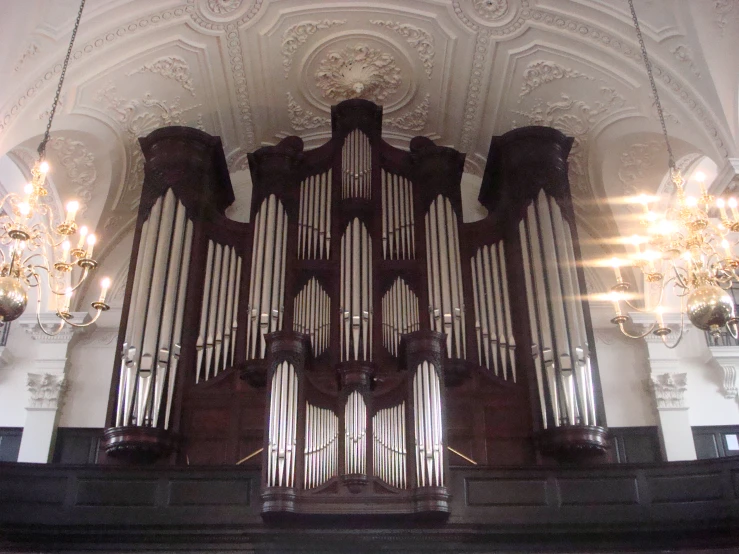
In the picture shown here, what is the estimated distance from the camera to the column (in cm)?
1020

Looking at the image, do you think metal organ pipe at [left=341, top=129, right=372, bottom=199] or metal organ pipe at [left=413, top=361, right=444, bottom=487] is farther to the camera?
metal organ pipe at [left=341, top=129, right=372, bottom=199]

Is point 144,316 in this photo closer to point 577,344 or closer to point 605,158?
point 577,344

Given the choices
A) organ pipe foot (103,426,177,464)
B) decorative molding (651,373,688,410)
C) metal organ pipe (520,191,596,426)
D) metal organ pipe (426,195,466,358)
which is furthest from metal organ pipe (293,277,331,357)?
decorative molding (651,373,688,410)

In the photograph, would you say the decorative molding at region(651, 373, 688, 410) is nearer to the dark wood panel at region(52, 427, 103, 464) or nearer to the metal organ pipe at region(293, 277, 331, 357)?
the metal organ pipe at region(293, 277, 331, 357)

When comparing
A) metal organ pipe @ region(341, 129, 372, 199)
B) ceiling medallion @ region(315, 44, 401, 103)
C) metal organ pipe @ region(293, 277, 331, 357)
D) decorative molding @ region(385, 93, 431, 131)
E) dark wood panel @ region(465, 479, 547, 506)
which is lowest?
dark wood panel @ region(465, 479, 547, 506)

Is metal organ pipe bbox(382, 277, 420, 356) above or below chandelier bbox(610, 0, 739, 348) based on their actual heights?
above

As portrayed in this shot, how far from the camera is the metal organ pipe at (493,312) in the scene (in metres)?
9.85

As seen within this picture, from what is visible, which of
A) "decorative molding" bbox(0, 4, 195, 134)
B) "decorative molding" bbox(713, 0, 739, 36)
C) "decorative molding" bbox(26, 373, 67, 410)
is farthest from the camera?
"decorative molding" bbox(26, 373, 67, 410)

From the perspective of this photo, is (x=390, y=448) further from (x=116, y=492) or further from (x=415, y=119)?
(x=415, y=119)

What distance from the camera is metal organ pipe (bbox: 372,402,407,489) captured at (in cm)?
795

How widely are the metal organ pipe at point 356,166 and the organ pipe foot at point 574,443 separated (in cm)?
395

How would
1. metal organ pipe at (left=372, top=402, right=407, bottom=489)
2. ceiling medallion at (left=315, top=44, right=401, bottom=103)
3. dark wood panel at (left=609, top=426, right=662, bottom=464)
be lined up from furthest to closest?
ceiling medallion at (left=315, top=44, right=401, bottom=103) < dark wood panel at (left=609, top=426, right=662, bottom=464) < metal organ pipe at (left=372, top=402, right=407, bottom=489)

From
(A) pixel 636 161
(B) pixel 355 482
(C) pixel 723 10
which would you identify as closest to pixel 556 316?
(A) pixel 636 161

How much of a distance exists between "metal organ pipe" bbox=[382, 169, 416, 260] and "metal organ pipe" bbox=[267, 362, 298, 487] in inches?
110
